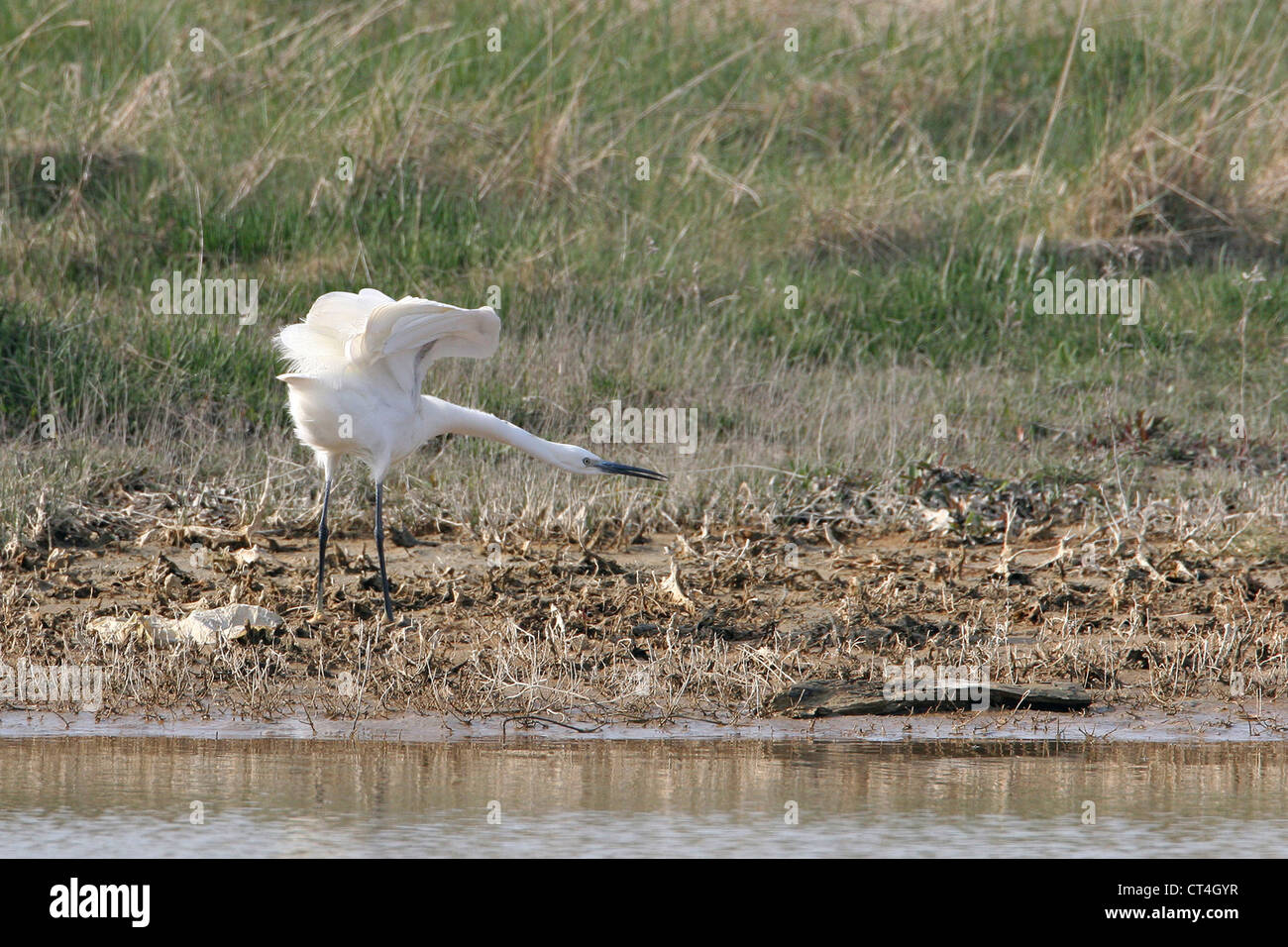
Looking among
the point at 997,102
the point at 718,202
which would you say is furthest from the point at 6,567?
the point at 997,102

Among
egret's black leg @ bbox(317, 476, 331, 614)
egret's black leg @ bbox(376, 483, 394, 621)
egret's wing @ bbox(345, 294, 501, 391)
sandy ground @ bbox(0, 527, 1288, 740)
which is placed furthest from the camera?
egret's black leg @ bbox(317, 476, 331, 614)

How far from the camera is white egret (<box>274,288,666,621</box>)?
6445 mm

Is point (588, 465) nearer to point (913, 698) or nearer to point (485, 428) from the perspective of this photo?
point (485, 428)

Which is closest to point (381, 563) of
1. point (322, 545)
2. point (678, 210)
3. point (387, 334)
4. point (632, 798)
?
point (322, 545)

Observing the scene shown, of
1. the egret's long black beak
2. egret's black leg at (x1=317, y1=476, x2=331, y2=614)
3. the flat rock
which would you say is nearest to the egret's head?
the egret's long black beak

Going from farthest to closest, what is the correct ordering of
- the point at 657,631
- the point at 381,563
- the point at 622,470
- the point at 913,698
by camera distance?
the point at 622,470, the point at 381,563, the point at 657,631, the point at 913,698

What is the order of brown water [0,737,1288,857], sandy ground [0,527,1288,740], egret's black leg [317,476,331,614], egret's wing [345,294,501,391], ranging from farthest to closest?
egret's black leg [317,476,331,614] → egret's wing [345,294,501,391] → sandy ground [0,527,1288,740] → brown water [0,737,1288,857]

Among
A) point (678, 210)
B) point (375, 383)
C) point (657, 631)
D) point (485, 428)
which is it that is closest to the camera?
point (657, 631)

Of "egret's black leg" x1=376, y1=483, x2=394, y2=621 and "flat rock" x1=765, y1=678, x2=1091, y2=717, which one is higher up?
"egret's black leg" x1=376, y1=483, x2=394, y2=621

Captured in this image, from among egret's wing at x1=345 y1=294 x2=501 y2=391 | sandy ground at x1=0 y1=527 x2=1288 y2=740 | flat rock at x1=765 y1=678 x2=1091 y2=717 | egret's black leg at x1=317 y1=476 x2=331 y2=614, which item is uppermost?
egret's wing at x1=345 y1=294 x2=501 y2=391

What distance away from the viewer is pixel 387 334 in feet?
20.9

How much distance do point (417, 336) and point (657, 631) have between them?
1390 millimetres

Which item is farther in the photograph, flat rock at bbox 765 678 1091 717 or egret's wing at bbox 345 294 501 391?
egret's wing at bbox 345 294 501 391

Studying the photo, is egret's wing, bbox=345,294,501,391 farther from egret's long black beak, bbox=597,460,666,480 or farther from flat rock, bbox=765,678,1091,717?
flat rock, bbox=765,678,1091,717
